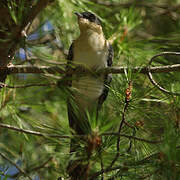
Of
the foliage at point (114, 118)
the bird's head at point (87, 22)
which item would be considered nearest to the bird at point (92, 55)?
the bird's head at point (87, 22)

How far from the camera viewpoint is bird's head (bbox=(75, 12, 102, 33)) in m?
2.77

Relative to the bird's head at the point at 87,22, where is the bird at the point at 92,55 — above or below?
below

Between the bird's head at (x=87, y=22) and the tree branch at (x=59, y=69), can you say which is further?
the bird's head at (x=87, y=22)

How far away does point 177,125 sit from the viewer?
172 centimetres

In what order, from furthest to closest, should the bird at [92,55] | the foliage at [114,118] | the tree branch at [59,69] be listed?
the bird at [92,55], the tree branch at [59,69], the foliage at [114,118]

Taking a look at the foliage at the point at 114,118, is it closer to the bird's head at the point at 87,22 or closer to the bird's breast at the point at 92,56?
the bird's head at the point at 87,22

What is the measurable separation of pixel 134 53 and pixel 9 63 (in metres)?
1.25

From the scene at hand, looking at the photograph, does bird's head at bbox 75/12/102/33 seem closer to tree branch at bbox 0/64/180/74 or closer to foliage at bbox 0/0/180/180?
foliage at bbox 0/0/180/180

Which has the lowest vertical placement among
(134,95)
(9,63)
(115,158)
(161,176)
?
(161,176)

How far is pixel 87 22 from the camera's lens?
279cm

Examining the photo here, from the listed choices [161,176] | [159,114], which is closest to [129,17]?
[159,114]

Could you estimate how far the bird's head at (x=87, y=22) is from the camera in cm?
277

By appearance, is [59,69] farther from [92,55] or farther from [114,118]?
[92,55]

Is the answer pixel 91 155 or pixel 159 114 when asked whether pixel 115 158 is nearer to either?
pixel 91 155
